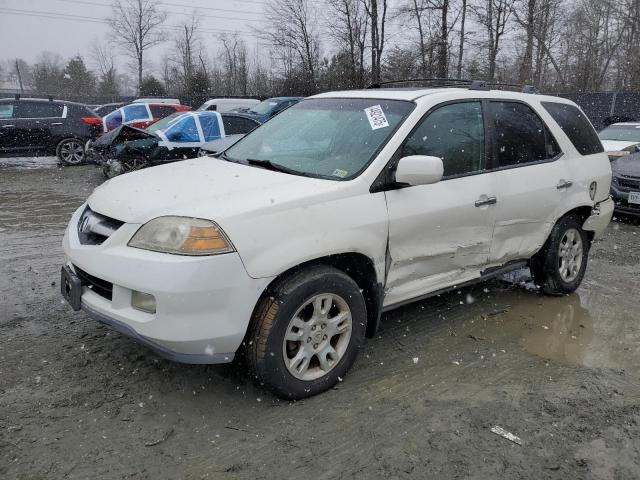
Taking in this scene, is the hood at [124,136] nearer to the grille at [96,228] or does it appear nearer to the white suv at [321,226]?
the white suv at [321,226]

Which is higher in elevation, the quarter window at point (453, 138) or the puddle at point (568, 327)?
the quarter window at point (453, 138)

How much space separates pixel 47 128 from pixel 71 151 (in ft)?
2.53

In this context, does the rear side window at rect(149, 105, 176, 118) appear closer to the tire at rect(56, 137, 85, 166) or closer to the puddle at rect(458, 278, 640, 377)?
the tire at rect(56, 137, 85, 166)

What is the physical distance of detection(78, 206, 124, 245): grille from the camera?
2.96 meters

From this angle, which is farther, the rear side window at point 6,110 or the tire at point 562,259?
the rear side window at point 6,110

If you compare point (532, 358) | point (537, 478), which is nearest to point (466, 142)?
point (532, 358)

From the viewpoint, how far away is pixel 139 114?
16.4 m

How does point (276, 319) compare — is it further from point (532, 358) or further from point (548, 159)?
point (548, 159)

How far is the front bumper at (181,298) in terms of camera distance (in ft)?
8.48

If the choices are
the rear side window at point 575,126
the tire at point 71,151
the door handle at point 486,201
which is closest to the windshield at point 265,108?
the tire at point 71,151

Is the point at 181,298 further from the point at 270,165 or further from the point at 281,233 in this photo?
the point at 270,165

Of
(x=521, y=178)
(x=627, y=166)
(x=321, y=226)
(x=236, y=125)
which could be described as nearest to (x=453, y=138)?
(x=521, y=178)

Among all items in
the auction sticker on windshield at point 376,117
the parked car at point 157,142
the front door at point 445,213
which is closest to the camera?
the front door at point 445,213

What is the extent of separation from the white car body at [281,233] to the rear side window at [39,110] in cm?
1146
